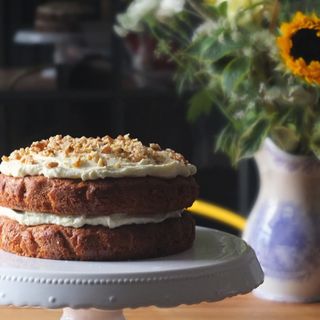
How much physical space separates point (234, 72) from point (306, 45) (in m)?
0.13

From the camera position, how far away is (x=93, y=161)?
3.88 feet

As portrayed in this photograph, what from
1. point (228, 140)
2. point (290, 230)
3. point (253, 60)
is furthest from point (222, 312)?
point (253, 60)

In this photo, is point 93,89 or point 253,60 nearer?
point 253,60

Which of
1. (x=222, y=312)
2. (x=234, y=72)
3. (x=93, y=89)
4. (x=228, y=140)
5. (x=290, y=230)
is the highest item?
(x=234, y=72)

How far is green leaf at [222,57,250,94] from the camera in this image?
1485mm

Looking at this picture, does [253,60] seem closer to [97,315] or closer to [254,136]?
[254,136]

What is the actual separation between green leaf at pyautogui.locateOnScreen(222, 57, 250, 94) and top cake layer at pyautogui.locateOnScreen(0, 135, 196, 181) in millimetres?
253

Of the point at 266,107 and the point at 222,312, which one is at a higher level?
the point at 266,107

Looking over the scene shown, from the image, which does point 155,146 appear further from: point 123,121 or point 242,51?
point 123,121

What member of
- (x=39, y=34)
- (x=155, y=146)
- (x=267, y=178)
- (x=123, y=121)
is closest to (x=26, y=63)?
(x=39, y=34)

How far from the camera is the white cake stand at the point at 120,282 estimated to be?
1.04 m

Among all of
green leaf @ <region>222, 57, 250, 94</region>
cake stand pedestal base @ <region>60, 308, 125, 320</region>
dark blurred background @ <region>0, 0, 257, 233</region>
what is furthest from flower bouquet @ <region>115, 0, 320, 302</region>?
dark blurred background @ <region>0, 0, 257, 233</region>

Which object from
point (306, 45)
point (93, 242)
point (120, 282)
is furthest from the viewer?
point (306, 45)

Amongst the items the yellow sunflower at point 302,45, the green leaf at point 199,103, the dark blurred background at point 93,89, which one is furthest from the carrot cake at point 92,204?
the dark blurred background at point 93,89
